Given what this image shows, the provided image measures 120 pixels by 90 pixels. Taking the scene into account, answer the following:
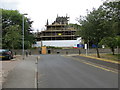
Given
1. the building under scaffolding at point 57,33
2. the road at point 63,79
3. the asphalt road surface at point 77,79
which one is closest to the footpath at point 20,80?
the road at point 63,79

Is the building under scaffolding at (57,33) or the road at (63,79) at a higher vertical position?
the building under scaffolding at (57,33)

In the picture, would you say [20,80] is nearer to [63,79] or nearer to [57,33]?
[63,79]

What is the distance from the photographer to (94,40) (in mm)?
28797

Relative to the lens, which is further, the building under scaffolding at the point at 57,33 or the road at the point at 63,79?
the building under scaffolding at the point at 57,33

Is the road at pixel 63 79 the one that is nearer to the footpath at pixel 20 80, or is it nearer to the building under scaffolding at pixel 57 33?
the footpath at pixel 20 80

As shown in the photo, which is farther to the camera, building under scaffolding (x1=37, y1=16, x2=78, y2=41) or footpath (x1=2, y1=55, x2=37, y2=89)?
building under scaffolding (x1=37, y1=16, x2=78, y2=41)

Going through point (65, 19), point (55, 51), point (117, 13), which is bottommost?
point (55, 51)

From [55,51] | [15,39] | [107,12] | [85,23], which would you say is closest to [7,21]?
[55,51]

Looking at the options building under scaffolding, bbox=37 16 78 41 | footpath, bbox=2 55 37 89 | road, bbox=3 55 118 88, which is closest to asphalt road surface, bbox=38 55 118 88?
road, bbox=3 55 118 88

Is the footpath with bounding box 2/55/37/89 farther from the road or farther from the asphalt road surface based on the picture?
the asphalt road surface

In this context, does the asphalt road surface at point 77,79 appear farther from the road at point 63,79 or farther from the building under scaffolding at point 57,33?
the building under scaffolding at point 57,33

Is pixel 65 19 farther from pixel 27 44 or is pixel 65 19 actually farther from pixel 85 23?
pixel 85 23

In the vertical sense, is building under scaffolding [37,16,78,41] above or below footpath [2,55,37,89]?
above

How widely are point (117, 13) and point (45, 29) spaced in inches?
2975
